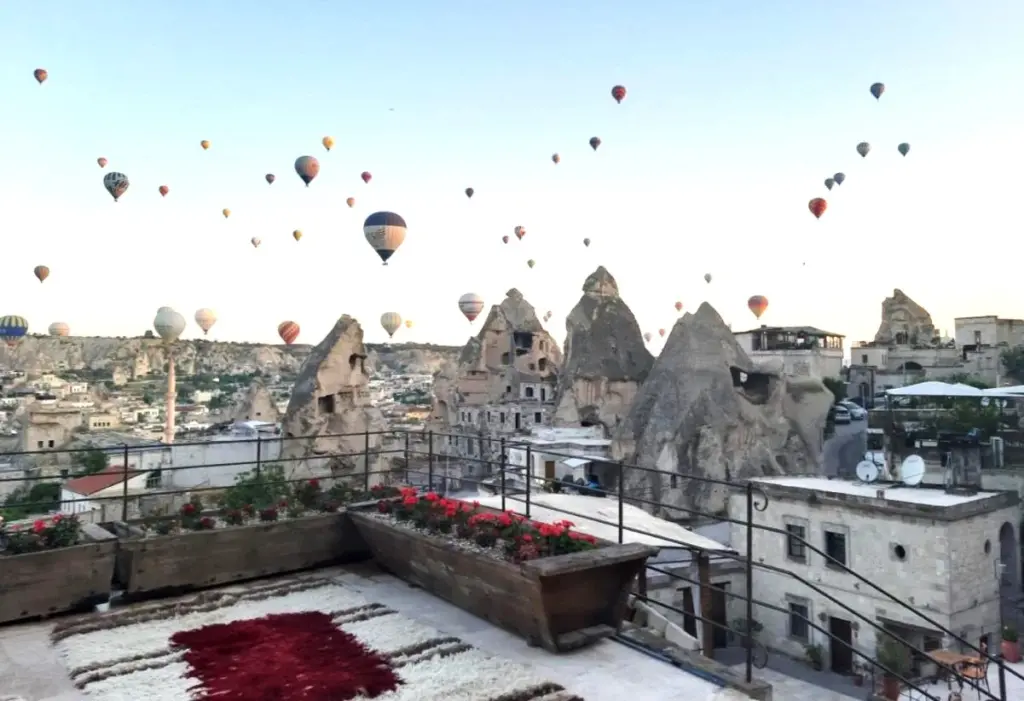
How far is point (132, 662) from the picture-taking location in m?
5.47

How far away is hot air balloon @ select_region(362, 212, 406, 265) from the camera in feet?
123

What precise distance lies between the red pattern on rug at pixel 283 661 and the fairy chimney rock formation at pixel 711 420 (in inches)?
1438

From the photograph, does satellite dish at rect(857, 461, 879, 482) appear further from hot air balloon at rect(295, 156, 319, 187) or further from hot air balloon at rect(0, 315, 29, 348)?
hot air balloon at rect(0, 315, 29, 348)

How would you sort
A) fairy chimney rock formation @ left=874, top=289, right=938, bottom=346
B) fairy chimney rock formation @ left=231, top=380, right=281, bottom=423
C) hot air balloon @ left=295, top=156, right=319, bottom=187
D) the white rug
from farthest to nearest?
fairy chimney rock formation @ left=874, top=289, right=938, bottom=346, fairy chimney rock formation @ left=231, top=380, right=281, bottom=423, hot air balloon @ left=295, top=156, right=319, bottom=187, the white rug

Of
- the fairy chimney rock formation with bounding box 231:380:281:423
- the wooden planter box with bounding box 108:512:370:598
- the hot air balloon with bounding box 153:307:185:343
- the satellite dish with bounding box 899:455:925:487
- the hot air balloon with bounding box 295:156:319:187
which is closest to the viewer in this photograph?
the wooden planter box with bounding box 108:512:370:598

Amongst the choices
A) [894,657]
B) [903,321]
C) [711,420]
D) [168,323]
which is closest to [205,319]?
[168,323]

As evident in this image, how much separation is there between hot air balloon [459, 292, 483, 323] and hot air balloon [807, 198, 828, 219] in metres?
25.5

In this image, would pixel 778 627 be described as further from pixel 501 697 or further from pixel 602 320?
pixel 602 320

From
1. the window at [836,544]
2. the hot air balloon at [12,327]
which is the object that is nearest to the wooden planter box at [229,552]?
the window at [836,544]

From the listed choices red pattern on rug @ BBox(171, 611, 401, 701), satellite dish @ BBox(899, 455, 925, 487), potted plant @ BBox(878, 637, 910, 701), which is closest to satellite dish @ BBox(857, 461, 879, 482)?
satellite dish @ BBox(899, 455, 925, 487)

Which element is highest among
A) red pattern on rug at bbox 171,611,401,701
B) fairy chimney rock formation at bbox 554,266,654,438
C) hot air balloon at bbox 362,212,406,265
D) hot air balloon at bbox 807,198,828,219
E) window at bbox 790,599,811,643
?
hot air balloon at bbox 807,198,828,219

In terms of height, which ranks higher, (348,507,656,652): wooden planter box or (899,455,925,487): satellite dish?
(348,507,656,652): wooden planter box

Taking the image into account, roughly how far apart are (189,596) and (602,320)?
6005 cm

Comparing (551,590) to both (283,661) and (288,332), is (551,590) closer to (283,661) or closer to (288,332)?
(283,661)
